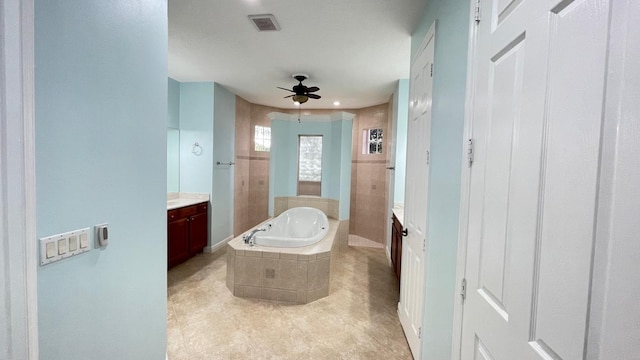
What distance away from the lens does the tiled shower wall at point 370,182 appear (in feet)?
16.8

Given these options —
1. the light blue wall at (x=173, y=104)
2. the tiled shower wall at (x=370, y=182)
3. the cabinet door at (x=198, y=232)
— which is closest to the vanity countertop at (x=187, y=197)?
the cabinet door at (x=198, y=232)

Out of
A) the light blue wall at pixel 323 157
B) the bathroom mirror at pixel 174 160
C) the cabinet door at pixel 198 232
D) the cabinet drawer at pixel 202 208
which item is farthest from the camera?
the light blue wall at pixel 323 157

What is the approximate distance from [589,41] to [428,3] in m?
1.85

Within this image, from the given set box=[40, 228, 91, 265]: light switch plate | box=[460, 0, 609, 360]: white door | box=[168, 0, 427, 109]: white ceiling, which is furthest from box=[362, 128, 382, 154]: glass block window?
box=[40, 228, 91, 265]: light switch plate

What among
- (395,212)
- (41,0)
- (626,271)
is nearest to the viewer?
(626,271)

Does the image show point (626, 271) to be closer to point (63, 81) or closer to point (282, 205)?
point (63, 81)

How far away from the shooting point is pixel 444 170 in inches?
61.1

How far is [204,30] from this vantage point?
262 cm

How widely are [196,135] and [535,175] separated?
4.44 m

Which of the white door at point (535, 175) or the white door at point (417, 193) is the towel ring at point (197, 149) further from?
the white door at point (535, 175)

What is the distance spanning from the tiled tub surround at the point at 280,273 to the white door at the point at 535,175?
2.04 m

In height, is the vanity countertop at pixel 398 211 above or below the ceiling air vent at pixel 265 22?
below

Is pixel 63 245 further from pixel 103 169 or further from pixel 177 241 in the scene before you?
pixel 177 241

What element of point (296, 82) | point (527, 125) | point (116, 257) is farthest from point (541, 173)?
point (296, 82)
